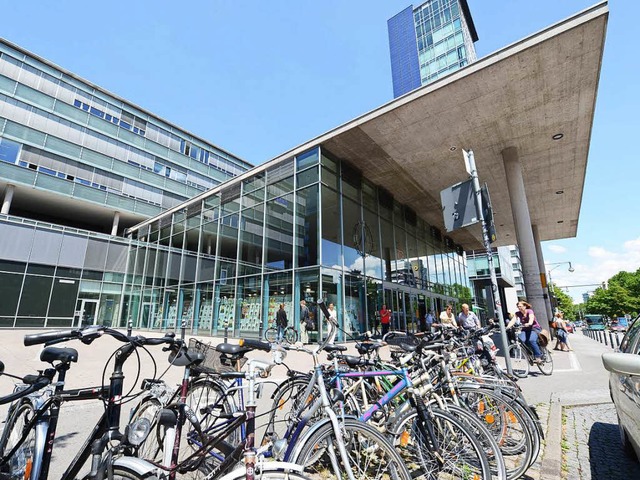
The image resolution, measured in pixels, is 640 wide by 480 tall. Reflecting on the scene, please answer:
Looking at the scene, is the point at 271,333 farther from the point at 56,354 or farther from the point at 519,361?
Answer: the point at 56,354

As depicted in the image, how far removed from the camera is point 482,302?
35531mm

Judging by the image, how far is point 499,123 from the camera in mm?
11961

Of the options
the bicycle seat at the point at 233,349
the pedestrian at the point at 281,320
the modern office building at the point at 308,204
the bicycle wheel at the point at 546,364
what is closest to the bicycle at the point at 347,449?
the bicycle seat at the point at 233,349

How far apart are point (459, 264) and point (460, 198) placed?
80.4ft

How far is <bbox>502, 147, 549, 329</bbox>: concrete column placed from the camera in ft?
39.2

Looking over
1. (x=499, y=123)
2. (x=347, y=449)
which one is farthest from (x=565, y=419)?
(x=499, y=123)

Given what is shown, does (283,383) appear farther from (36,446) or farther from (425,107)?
(425,107)

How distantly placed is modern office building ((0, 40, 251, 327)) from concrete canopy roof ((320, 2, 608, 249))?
19906 millimetres

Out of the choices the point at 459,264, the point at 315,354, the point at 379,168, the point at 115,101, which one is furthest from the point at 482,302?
the point at 115,101

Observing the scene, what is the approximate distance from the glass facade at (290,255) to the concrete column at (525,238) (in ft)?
19.2

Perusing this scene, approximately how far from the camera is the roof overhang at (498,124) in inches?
358

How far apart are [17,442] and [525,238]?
595 inches

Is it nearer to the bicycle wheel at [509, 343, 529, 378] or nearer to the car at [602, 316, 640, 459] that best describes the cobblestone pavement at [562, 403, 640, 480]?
the car at [602, 316, 640, 459]

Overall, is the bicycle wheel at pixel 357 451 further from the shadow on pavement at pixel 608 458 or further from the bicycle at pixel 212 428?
the shadow on pavement at pixel 608 458
